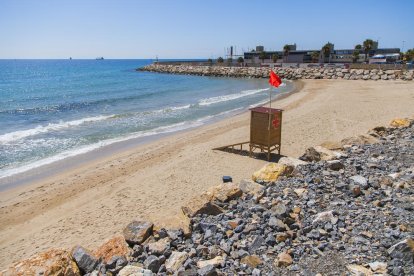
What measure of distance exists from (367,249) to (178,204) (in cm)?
576

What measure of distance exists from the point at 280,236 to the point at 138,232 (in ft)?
8.72

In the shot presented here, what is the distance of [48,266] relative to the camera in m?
5.29

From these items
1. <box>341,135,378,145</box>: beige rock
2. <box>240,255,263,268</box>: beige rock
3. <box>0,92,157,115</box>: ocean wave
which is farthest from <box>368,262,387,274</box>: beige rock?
<box>0,92,157,115</box>: ocean wave

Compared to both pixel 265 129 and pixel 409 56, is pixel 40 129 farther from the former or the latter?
pixel 409 56

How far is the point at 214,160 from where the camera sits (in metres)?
13.7

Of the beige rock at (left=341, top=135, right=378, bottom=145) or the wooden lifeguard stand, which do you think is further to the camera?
the wooden lifeguard stand

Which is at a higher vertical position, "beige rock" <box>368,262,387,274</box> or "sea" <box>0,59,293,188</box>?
"beige rock" <box>368,262,387,274</box>

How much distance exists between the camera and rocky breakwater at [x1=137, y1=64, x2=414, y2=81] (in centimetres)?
4597

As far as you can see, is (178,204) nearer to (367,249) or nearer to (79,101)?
(367,249)

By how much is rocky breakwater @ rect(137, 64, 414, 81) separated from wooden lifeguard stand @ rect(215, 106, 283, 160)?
38.2 metres

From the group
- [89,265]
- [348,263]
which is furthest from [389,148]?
[89,265]

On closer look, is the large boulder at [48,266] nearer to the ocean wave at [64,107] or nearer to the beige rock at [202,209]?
the beige rock at [202,209]

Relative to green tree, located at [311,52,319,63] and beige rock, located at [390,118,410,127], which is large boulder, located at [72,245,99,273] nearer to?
beige rock, located at [390,118,410,127]

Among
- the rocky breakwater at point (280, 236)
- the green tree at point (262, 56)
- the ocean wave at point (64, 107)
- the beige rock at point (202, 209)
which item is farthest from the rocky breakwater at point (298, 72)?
the beige rock at point (202, 209)
